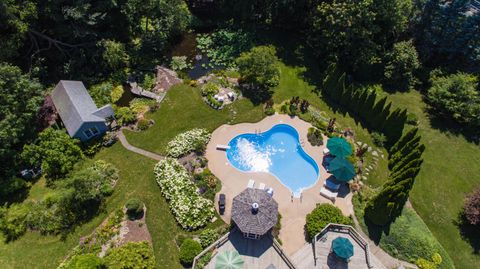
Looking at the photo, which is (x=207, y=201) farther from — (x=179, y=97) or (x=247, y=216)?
(x=179, y=97)

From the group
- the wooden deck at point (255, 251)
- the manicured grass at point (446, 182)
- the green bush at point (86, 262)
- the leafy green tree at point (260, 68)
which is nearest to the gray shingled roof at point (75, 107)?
the green bush at point (86, 262)

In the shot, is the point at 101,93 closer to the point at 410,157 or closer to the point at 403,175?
the point at 403,175

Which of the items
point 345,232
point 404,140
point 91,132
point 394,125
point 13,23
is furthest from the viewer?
point 394,125

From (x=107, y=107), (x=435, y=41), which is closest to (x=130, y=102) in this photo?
(x=107, y=107)

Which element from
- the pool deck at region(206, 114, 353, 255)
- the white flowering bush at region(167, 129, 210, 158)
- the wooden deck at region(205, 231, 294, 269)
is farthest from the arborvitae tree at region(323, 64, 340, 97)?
the wooden deck at region(205, 231, 294, 269)

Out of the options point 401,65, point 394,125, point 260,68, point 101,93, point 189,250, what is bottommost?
point 189,250

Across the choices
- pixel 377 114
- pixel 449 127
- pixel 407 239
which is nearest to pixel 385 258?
pixel 407 239
